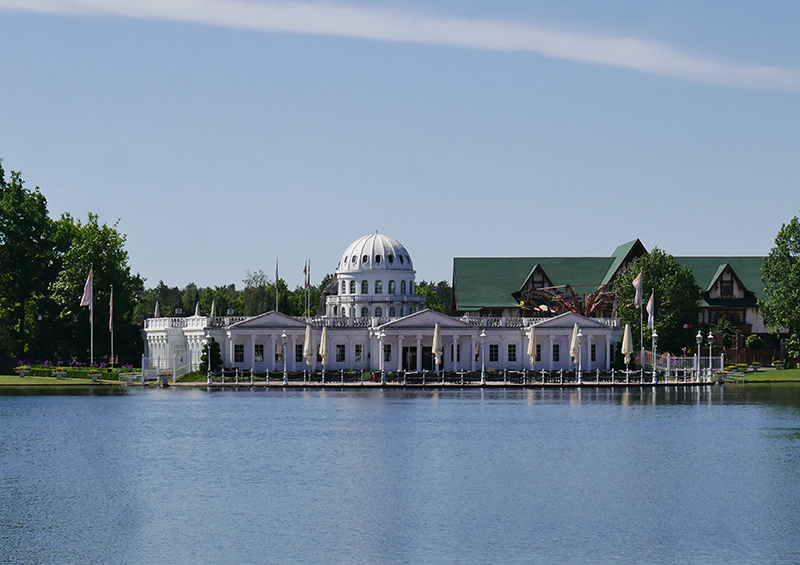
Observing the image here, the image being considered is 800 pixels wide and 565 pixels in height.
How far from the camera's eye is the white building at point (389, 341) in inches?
4018

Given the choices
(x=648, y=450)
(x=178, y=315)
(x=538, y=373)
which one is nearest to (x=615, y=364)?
(x=538, y=373)

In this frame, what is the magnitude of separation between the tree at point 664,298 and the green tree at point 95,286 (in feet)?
139

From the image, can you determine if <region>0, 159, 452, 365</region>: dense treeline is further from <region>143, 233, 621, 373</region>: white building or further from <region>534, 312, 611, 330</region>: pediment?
<region>534, 312, 611, 330</region>: pediment

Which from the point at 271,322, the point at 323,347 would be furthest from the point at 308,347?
the point at 271,322

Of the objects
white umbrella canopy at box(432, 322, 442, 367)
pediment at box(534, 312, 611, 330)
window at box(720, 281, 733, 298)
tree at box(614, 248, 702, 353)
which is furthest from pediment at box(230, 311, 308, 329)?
window at box(720, 281, 733, 298)

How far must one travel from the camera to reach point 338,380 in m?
94.7

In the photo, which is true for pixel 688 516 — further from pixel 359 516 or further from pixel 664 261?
pixel 664 261

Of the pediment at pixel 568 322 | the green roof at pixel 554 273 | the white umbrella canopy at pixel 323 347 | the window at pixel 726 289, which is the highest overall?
the green roof at pixel 554 273

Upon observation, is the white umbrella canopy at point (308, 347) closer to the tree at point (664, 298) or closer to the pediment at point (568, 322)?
the pediment at point (568, 322)

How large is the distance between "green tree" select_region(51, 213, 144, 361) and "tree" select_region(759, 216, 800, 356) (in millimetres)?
53270

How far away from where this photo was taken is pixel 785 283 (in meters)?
98.8

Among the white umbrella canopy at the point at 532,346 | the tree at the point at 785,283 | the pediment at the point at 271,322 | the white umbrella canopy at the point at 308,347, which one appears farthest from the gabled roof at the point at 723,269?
the white umbrella canopy at the point at 308,347

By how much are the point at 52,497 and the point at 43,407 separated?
34344 millimetres

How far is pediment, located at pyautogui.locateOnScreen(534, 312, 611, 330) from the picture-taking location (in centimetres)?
10400
